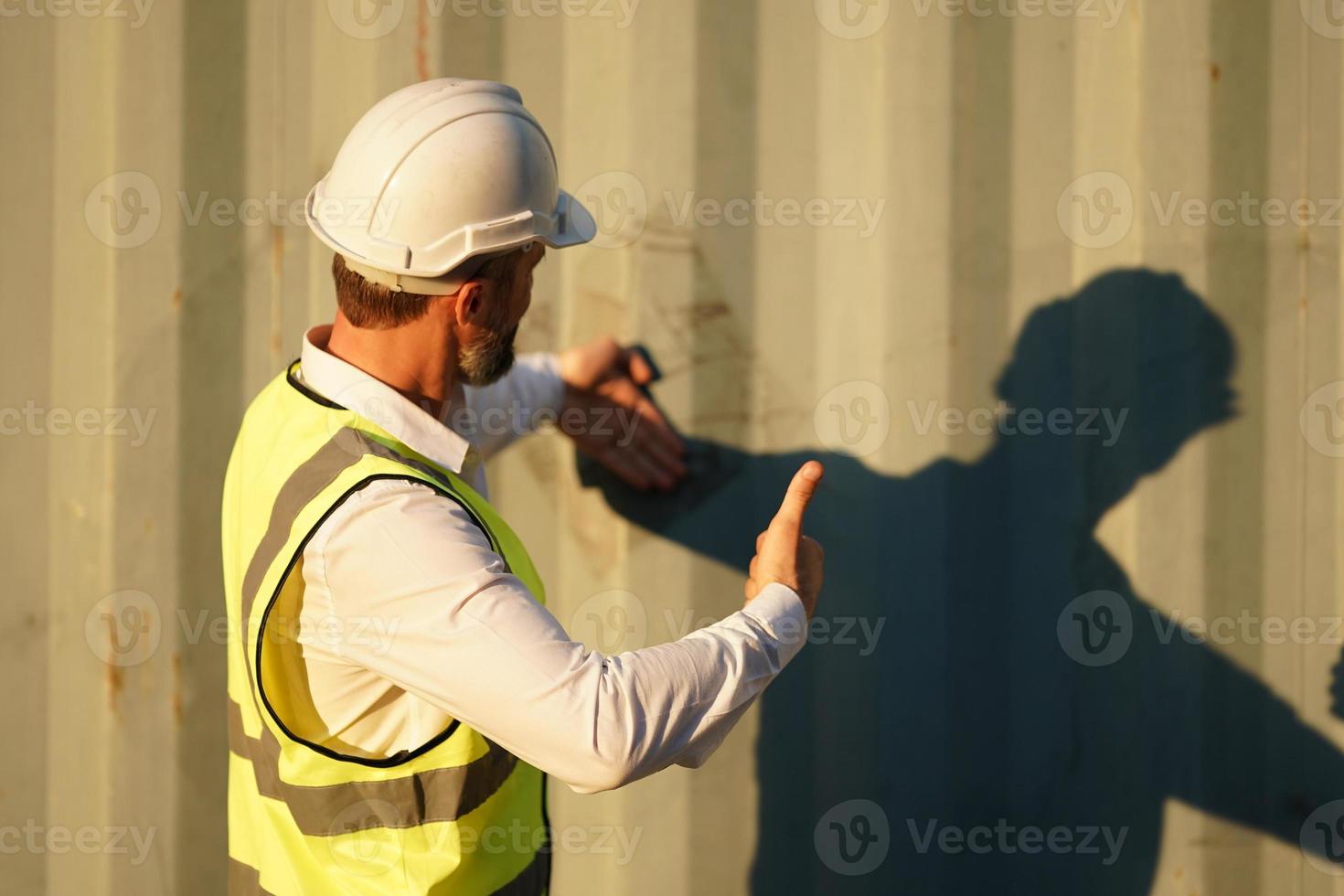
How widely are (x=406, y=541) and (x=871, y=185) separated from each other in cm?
126

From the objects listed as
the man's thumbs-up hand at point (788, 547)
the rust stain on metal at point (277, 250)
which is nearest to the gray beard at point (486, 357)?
the man's thumbs-up hand at point (788, 547)

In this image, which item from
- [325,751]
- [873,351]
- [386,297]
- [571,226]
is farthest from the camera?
[873,351]

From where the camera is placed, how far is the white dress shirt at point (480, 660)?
1291 mm

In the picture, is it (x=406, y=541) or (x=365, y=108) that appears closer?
(x=406, y=541)

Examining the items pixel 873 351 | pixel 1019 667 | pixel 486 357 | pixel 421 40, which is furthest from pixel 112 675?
pixel 1019 667

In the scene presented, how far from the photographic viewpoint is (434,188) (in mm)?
1508

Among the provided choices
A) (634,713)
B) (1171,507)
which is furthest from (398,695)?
(1171,507)

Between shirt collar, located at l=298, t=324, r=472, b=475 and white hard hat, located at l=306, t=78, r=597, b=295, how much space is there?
150 mm

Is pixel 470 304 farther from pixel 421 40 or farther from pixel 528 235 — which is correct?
pixel 421 40

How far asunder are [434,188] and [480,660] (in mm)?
678

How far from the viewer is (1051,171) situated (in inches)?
83.6

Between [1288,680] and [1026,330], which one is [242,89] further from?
[1288,680]

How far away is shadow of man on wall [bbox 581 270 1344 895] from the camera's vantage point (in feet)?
7.03

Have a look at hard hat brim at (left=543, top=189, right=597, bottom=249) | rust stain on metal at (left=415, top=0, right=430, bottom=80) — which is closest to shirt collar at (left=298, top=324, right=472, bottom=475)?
hard hat brim at (left=543, top=189, right=597, bottom=249)
